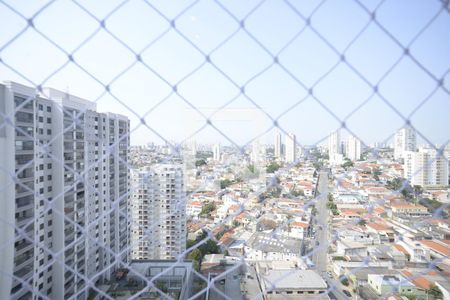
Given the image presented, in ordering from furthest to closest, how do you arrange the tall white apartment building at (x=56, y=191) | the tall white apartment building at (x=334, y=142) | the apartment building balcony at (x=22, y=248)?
the apartment building balcony at (x=22, y=248) → the tall white apartment building at (x=56, y=191) → the tall white apartment building at (x=334, y=142)

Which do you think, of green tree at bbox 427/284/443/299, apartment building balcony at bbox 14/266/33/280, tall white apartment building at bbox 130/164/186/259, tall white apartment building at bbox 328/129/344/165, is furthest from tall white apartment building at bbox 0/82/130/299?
green tree at bbox 427/284/443/299

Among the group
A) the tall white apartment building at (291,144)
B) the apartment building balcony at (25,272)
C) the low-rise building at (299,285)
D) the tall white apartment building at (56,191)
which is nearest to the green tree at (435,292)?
the low-rise building at (299,285)

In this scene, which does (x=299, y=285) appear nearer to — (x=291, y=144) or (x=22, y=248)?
(x=22, y=248)

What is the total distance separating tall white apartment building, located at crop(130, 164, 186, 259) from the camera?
3389mm

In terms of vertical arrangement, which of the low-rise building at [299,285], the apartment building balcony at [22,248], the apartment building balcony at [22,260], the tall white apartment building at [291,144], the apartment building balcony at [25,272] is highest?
the tall white apartment building at [291,144]

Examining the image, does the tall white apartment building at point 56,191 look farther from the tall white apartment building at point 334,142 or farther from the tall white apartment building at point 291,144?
the tall white apartment building at point 334,142

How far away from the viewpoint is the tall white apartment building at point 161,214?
3.39 meters

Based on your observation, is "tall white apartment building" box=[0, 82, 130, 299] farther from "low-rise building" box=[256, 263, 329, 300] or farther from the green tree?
the green tree

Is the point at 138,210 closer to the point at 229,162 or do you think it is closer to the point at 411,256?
the point at 229,162

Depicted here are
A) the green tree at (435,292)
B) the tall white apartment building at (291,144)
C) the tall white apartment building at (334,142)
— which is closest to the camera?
the tall white apartment building at (291,144)

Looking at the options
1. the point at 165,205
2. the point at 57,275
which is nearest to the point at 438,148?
the point at 165,205

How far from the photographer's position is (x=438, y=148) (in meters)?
0.71

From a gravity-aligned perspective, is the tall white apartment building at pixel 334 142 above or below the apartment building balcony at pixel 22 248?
above

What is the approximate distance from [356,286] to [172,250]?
2980 millimetres
